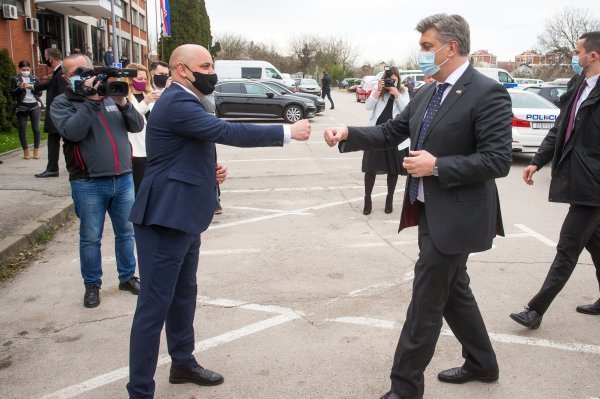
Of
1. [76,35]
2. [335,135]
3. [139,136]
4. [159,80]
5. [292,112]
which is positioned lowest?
[292,112]

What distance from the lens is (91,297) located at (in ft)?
14.9

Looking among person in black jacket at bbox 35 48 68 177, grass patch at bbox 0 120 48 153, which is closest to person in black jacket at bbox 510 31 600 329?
person in black jacket at bbox 35 48 68 177

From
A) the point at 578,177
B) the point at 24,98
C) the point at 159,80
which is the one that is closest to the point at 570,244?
the point at 578,177

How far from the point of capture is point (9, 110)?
15.3 metres

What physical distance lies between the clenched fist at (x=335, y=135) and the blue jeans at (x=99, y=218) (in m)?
2.22

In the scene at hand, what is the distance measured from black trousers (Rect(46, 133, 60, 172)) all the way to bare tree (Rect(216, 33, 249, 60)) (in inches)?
2249

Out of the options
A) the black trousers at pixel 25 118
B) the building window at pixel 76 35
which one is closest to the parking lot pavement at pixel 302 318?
the black trousers at pixel 25 118

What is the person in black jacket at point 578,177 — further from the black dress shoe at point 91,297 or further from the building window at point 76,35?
the building window at point 76,35

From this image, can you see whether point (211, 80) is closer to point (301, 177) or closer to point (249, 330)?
point (249, 330)

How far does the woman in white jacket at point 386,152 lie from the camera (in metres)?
7.40

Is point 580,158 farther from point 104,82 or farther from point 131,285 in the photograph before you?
point 131,285

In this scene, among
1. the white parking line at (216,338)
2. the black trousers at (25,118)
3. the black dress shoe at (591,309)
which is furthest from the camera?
the black trousers at (25,118)

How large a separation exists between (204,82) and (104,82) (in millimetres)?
1520

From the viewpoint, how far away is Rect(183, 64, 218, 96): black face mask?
9.99 ft
